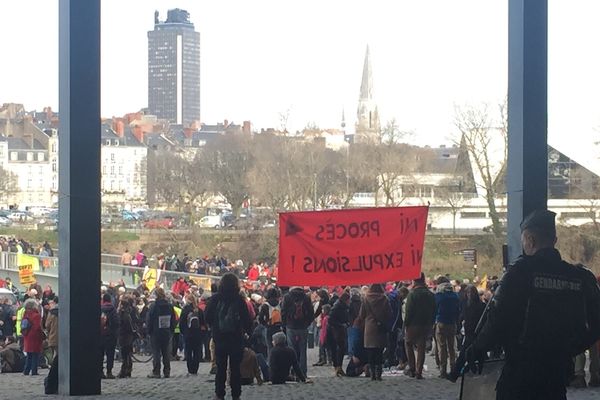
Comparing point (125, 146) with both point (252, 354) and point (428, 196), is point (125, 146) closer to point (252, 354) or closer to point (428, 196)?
point (428, 196)

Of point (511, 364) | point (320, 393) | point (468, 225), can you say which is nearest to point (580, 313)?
point (511, 364)

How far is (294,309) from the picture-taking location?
1744 cm

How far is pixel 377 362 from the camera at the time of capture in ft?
55.0

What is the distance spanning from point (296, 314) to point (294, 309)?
0.08m

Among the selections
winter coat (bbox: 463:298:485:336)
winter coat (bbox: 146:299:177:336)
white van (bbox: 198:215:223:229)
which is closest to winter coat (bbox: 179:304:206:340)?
winter coat (bbox: 146:299:177:336)

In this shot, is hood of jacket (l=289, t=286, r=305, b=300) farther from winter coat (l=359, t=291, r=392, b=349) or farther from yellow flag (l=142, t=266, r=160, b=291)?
Answer: yellow flag (l=142, t=266, r=160, b=291)

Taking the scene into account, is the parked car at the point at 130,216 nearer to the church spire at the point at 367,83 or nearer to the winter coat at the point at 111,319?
the church spire at the point at 367,83

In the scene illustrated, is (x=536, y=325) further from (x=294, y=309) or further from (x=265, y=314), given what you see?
(x=265, y=314)

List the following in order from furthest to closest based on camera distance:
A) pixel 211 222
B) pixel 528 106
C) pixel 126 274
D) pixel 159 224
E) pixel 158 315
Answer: pixel 211 222
pixel 159 224
pixel 126 274
pixel 158 315
pixel 528 106

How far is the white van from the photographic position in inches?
3520

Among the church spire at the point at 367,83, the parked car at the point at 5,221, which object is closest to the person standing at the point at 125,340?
the parked car at the point at 5,221

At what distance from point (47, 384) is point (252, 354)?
3185 mm

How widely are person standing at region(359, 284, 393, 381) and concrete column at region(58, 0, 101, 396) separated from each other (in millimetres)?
4180

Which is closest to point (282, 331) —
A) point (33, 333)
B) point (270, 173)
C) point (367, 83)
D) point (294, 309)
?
point (294, 309)
